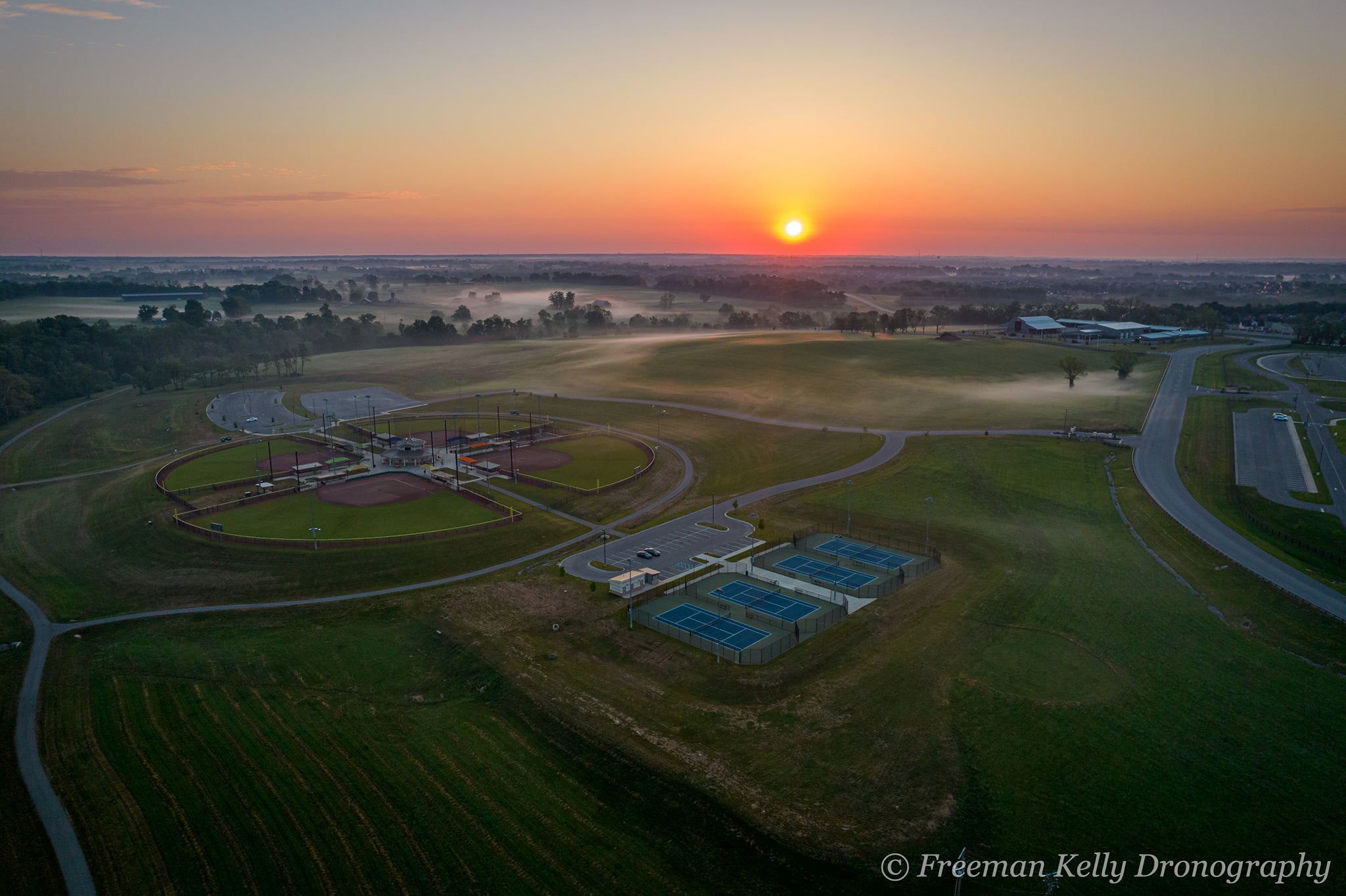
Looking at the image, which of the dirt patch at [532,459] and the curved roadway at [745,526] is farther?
the dirt patch at [532,459]

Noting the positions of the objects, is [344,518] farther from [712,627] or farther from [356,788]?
[356,788]

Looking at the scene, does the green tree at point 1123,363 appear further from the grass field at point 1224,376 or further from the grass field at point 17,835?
the grass field at point 17,835

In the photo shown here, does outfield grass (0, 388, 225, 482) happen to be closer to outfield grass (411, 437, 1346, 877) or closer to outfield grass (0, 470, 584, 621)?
outfield grass (0, 470, 584, 621)

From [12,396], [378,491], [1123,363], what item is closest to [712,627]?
[378,491]

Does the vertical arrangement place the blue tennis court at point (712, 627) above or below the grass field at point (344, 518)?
below

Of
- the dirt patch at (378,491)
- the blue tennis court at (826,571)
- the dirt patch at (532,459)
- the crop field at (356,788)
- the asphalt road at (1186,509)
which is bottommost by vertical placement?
the crop field at (356,788)

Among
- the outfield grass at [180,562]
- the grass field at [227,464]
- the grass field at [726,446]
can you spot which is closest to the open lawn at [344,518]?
the outfield grass at [180,562]

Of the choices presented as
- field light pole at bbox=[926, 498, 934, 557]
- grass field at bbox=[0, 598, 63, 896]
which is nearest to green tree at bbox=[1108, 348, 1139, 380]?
field light pole at bbox=[926, 498, 934, 557]
